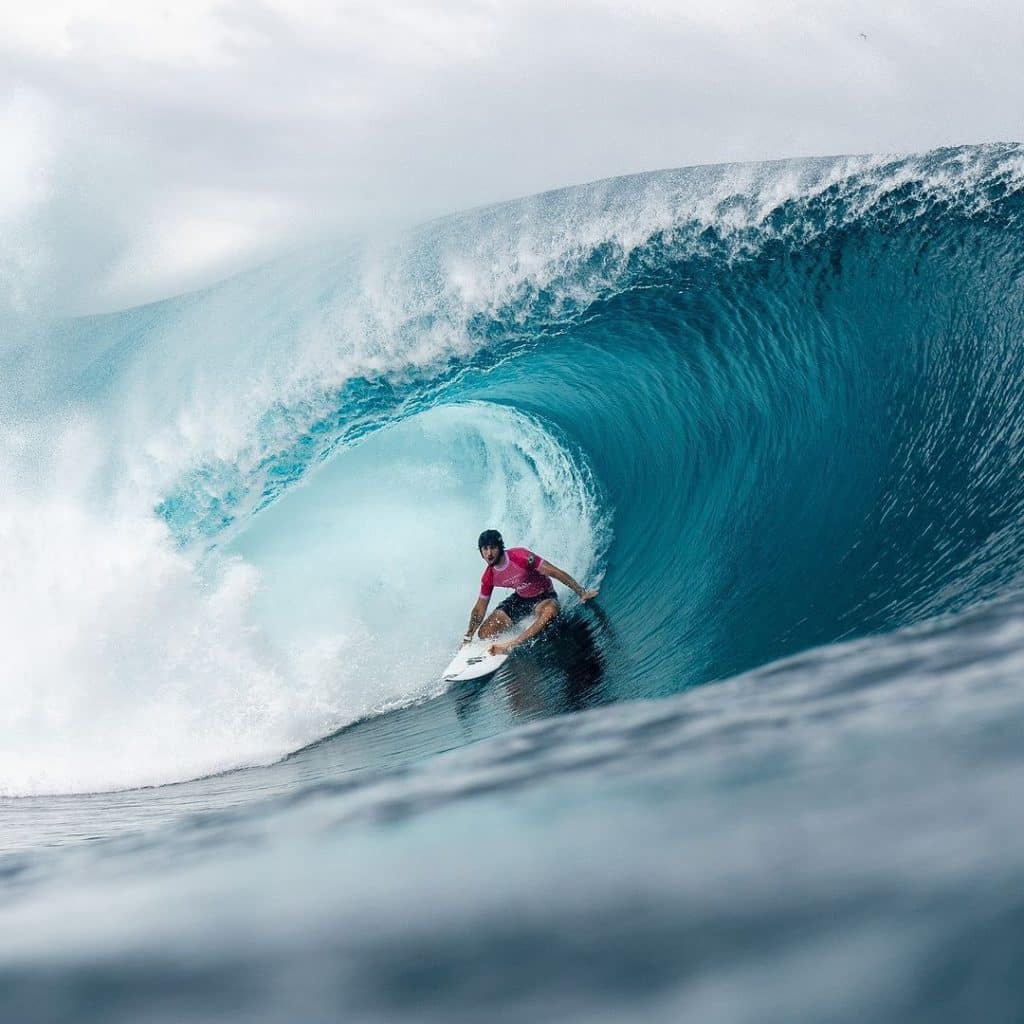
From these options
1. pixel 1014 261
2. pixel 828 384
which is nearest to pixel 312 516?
pixel 828 384

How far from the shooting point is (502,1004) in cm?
56

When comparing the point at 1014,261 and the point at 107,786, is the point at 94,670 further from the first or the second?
the point at 1014,261

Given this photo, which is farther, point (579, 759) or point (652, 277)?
point (652, 277)

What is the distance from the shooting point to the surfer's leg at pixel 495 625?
8.52 m

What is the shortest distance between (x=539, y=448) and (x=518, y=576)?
13.5 feet

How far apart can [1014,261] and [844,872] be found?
Answer: 7572 millimetres

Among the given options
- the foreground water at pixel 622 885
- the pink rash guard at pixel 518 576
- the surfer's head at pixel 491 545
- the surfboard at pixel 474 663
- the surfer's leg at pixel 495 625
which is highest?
the surfer's head at pixel 491 545

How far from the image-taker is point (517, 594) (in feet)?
27.9

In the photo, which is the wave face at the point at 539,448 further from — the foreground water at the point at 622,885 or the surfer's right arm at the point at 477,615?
the foreground water at the point at 622,885

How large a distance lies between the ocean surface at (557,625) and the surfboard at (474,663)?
275mm

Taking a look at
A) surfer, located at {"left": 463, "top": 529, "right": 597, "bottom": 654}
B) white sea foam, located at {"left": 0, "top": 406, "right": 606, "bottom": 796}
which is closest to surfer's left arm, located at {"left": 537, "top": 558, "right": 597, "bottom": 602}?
surfer, located at {"left": 463, "top": 529, "right": 597, "bottom": 654}

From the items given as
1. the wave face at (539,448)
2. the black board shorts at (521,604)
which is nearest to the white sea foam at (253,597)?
the wave face at (539,448)

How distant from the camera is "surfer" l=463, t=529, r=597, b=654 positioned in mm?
8273

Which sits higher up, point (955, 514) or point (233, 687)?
point (233, 687)
